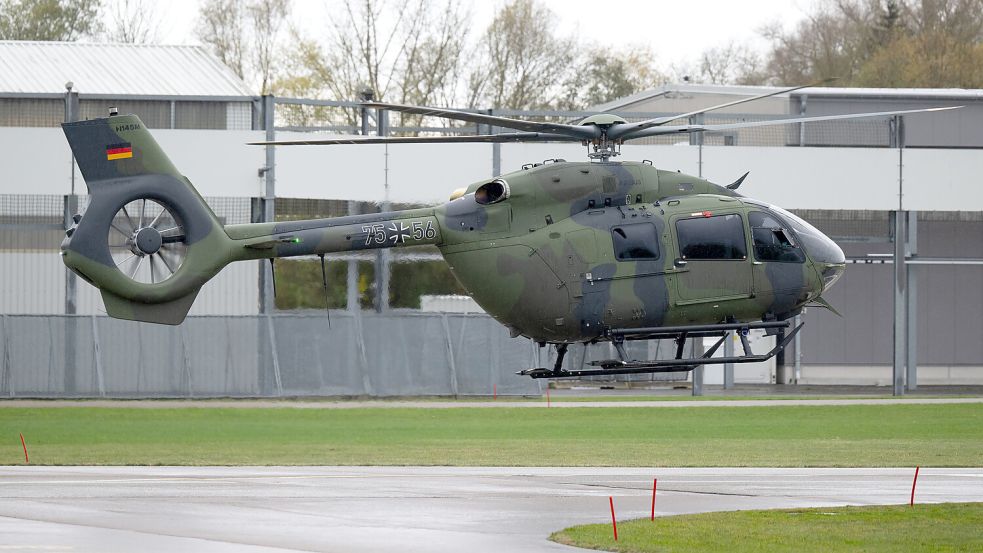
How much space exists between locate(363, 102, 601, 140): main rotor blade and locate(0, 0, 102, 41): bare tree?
58847mm

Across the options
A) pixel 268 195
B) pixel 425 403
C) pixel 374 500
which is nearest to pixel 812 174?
pixel 425 403

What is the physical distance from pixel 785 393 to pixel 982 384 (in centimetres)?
1009

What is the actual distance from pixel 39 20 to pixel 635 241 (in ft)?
196

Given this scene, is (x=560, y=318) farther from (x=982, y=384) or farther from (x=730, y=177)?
(x=982, y=384)

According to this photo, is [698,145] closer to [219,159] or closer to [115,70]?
[219,159]

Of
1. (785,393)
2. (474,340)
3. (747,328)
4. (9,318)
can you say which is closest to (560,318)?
(747,328)

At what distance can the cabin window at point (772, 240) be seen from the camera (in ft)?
75.8

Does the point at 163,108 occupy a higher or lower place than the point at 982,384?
higher

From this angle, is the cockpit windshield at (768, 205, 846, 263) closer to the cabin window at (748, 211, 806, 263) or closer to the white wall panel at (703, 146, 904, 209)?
the cabin window at (748, 211, 806, 263)

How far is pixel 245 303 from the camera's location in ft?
144

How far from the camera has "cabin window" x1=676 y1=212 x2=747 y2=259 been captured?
22.8 m

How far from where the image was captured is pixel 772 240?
23219 millimetres

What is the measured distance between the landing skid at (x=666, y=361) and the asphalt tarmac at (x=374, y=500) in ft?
6.09

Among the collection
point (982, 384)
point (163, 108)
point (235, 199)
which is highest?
point (163, 108)
